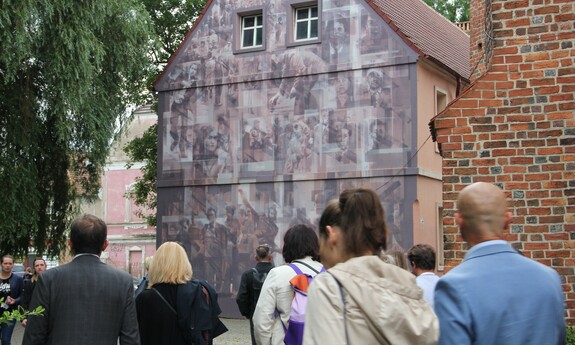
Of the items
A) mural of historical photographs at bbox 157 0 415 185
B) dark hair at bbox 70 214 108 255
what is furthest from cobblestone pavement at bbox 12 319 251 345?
dark hair at bbox 70 214 108 255

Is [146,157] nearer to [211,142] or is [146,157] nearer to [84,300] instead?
[211,142]

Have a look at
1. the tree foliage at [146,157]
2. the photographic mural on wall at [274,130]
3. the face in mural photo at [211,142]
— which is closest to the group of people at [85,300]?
the photographic mural on wall at [274,130]

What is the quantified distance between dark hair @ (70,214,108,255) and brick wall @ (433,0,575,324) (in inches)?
180

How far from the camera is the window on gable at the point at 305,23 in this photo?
2581 cm

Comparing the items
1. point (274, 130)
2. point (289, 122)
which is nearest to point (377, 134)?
point (289, 122)

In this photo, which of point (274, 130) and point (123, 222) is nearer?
point (274, 130)

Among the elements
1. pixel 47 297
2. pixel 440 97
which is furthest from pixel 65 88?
pixel 47 297

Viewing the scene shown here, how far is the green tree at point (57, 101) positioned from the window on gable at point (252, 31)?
553 cm

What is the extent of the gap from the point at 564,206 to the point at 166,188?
1981cm

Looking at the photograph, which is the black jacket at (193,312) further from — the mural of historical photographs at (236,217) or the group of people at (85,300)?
the mural of historical photographs at (236,217)

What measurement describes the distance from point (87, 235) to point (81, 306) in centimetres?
45

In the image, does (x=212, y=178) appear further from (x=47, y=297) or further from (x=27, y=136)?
(x=47, y=297)

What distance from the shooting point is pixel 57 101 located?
19078mm

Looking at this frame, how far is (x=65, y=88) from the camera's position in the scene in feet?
62.3
